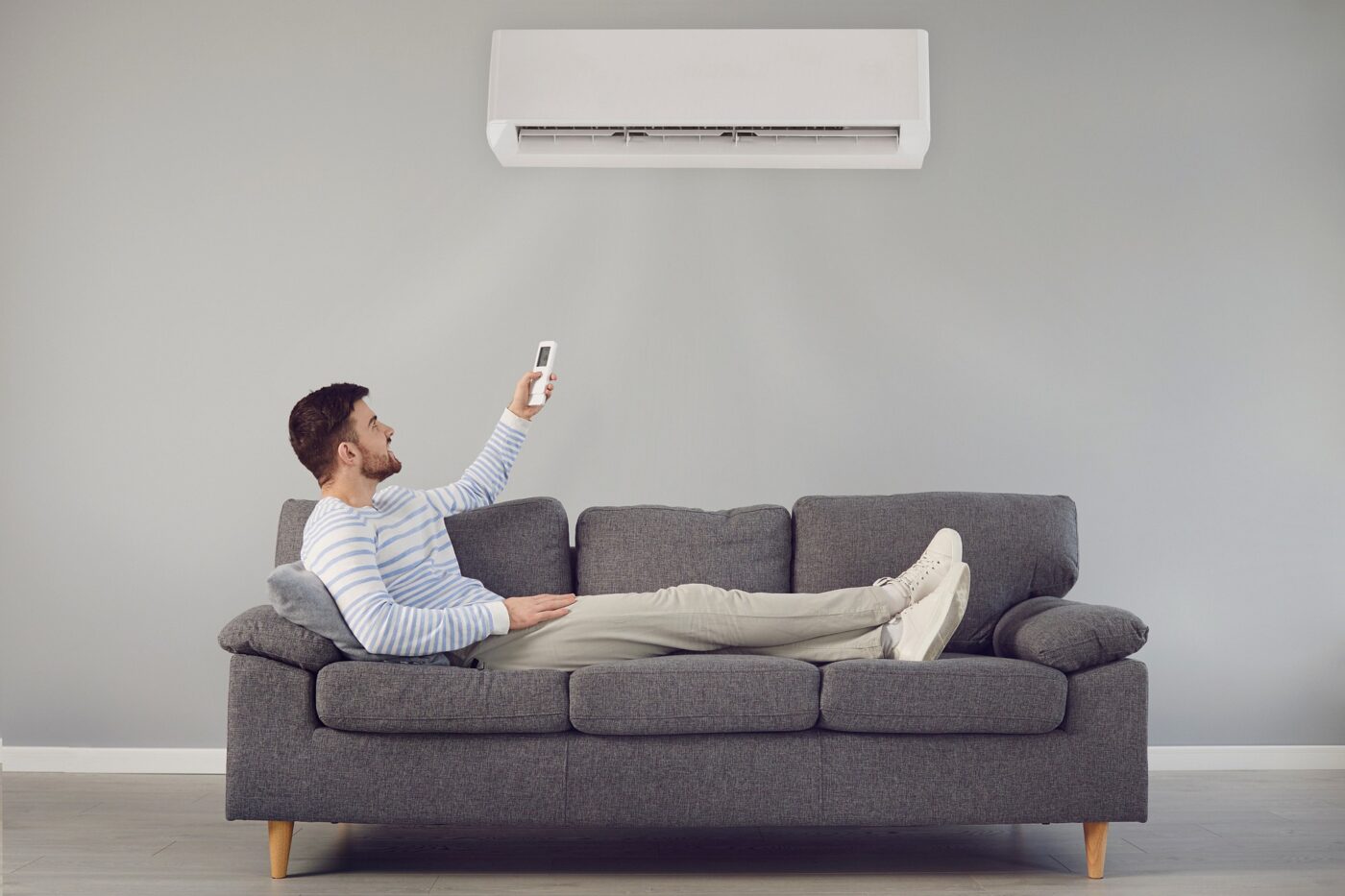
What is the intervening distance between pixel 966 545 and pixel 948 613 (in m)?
0.49

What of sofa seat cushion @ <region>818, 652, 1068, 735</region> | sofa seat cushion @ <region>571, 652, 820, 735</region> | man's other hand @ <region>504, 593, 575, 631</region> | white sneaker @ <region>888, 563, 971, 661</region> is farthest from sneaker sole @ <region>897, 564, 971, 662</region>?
man's other hand @ <region>504, 593, 575, 631</region>

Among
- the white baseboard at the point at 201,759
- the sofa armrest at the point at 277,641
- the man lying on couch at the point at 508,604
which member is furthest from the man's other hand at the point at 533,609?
the white baseboard at the point at 201,759

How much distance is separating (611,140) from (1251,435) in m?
2.25

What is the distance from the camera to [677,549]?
9.38 ft

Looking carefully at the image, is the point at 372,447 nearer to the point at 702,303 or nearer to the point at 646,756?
the point at 646,756

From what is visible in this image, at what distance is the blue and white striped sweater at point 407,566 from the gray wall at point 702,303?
657 mm

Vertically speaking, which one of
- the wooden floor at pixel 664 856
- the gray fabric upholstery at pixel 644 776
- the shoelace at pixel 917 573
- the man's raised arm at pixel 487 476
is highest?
the man's raised arm at pixel 487 476

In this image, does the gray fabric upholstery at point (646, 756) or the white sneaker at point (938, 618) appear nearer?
the gray fabric upholstery at point (646, 756)

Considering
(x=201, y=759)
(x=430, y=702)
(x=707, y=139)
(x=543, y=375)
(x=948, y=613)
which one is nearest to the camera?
(x=430, y=702)

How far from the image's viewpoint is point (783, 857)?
2.44m

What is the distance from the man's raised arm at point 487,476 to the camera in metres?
2.79

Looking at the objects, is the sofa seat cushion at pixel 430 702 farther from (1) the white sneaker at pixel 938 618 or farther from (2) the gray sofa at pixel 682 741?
(1) the white sneaker at pixel 938 618

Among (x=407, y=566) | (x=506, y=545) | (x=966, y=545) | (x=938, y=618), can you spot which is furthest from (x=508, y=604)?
(x=966, y=545)

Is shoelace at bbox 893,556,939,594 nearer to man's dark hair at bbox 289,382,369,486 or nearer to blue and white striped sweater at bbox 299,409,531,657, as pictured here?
blue and white striped sweater at bbox 299,409,531,657
